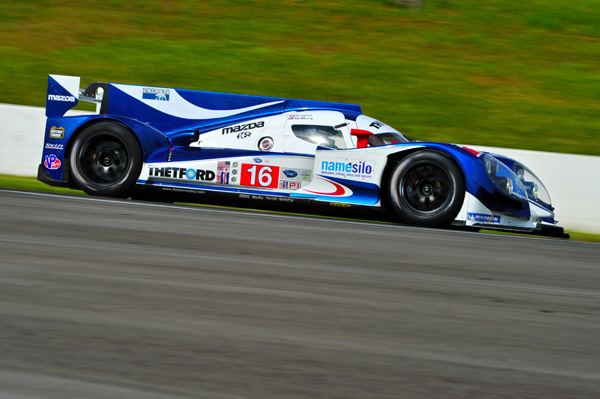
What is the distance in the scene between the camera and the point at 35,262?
4.21 metres

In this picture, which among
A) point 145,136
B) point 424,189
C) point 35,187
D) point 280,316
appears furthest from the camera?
point 35,187

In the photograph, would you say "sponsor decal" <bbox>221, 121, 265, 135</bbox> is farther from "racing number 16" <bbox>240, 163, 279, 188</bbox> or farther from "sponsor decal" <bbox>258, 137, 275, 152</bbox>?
"racing number 16" <bbox>240, 163, 279, 188</bbox>

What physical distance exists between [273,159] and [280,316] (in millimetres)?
4513

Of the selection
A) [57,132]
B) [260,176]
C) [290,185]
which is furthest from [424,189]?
[57,132]

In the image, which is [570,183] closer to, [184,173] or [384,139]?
[384,139]

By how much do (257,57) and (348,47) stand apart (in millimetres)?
2344

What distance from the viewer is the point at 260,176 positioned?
7723mm

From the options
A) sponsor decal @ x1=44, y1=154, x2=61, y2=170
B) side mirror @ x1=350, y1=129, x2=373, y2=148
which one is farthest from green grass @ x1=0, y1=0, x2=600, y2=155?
sponsor decal @ x1=44, y1=154, x2=61, y2=170

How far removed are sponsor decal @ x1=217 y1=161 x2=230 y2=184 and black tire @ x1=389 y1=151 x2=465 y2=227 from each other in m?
1.82

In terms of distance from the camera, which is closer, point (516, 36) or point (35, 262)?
point (35, 262)

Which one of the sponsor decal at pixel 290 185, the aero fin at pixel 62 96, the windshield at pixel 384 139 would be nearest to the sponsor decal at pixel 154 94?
the aero fin at pixel 62 96

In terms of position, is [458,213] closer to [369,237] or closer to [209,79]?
[369,237]

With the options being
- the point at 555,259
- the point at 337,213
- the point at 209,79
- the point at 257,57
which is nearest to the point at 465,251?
the point at 555,259

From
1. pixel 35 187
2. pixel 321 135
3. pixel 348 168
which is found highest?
pixel 321 135
